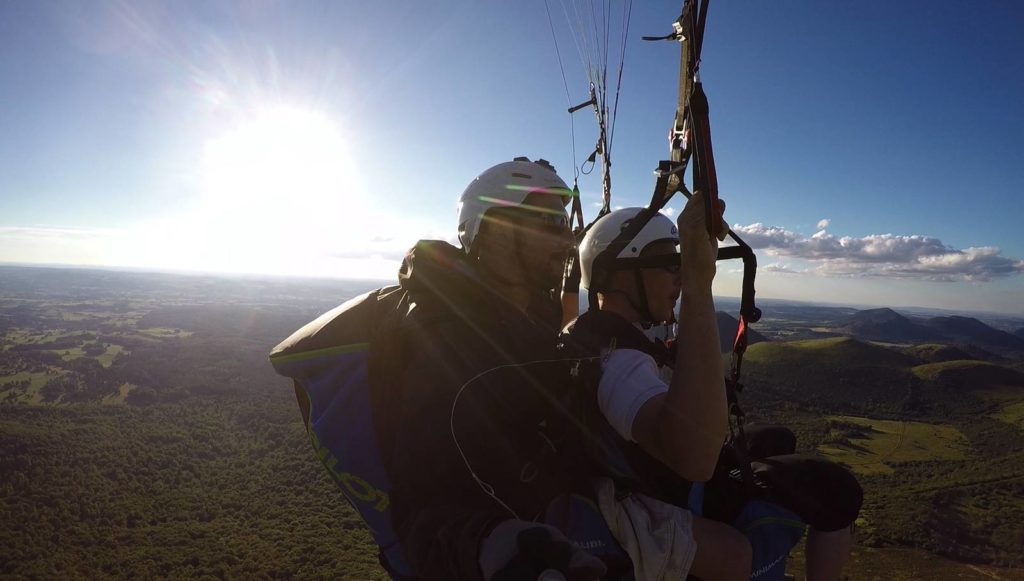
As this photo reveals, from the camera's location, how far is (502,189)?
3.79 meters

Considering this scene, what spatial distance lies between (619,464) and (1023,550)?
69.1 m

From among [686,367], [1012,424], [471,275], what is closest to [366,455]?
[471,275]

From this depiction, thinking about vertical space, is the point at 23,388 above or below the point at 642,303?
below

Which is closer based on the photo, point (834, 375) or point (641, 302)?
point (641, 302)

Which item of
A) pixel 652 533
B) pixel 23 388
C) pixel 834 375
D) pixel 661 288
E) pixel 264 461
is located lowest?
pixel 264 461

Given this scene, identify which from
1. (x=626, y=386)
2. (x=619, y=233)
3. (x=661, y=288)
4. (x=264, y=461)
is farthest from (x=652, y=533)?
(x=264, y=461)

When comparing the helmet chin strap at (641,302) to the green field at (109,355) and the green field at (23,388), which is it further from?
the green field at (109,355)

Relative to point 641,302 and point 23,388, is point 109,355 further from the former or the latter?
point 641,302

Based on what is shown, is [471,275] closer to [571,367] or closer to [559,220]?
[571,367]

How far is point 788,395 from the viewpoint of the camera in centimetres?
11431

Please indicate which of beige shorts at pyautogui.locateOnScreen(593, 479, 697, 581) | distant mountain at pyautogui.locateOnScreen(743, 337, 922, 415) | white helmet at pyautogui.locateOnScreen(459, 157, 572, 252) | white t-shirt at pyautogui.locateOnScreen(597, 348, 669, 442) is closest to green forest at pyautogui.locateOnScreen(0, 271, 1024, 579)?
distant mountain at pyautogui.locateOnScreen(743, 337, 922, 415)

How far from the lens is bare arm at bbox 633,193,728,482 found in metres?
2.24

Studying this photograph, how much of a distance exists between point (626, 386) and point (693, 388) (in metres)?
0.43

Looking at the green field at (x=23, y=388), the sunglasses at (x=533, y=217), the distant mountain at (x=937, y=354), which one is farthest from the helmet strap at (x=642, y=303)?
the distant mountain at (x=937, y=354)
